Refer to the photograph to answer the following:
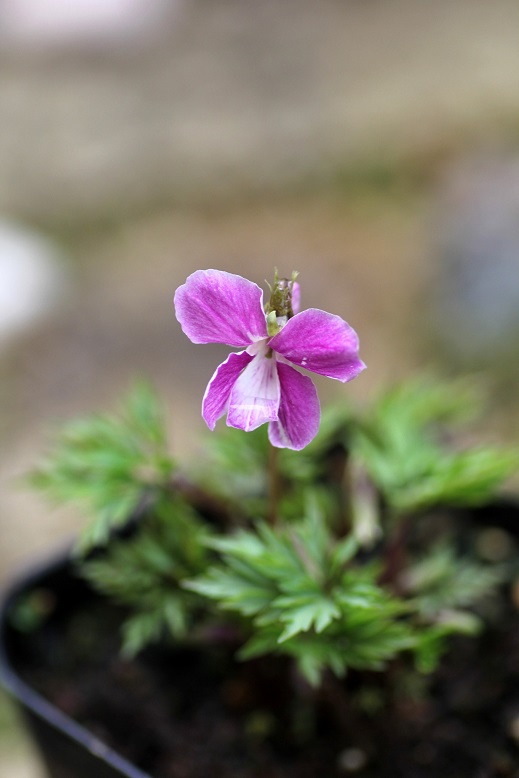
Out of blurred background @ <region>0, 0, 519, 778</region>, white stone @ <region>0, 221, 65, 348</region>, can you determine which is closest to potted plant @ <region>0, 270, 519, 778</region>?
blurred background @ <region>0, 0, 519, 778</region>

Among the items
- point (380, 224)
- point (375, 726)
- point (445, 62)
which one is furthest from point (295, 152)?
point (375, 726)

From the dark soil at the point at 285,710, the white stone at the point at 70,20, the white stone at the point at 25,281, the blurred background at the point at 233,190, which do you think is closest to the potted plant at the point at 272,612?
the dark soil at the point at 285,710

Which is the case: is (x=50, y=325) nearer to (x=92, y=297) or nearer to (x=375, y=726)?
(x=92, y=297)

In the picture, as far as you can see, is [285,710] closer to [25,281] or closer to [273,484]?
[273,484]

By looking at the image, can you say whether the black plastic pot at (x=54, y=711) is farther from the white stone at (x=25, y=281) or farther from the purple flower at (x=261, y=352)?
the white stone at (x=25, y=281)

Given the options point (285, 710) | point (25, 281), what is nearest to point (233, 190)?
point (25, 281)

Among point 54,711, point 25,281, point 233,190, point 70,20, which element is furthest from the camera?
point 70,20

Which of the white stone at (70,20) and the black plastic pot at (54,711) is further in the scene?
the white stone at (70,20)
